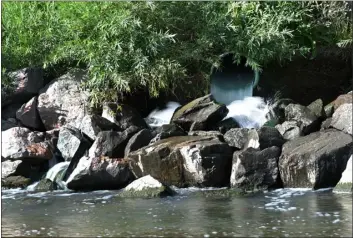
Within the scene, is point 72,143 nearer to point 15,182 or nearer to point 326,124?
point 15,182

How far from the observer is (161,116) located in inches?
412

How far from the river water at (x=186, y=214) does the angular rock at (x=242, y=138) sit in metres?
0.91

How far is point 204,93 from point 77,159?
235 cm

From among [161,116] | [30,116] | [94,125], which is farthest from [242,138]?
[30,116]

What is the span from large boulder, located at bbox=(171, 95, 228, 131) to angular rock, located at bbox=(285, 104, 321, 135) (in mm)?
920

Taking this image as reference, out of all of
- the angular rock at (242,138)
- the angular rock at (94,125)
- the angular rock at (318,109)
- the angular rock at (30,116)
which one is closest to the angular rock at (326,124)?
the angular rock at (318,109)

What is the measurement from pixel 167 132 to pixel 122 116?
117cm

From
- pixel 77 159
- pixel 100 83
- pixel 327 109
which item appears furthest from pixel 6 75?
pixel 327 109

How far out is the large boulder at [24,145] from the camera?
950 cm

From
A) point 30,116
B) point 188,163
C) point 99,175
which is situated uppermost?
point 30,116

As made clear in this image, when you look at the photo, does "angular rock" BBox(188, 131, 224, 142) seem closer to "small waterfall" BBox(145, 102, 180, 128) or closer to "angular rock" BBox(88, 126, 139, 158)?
"angular rock" BBox(88, 126, 139, 158)

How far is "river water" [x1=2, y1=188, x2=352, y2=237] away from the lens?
5.68 meters

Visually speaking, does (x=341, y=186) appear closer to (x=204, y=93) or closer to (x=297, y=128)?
(x=297, y=128)

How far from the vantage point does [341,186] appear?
7.47 m
